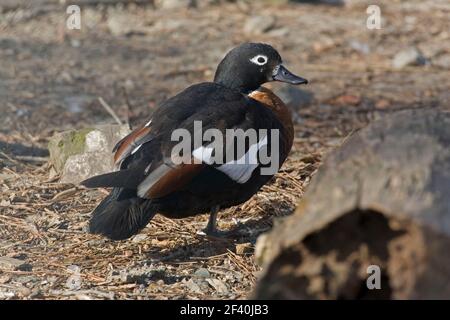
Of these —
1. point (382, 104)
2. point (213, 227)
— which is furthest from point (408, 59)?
point (213, 227)

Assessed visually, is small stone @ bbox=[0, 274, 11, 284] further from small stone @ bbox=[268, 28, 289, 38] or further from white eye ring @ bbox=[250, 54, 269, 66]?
small stone @ bbox=[268, 28, 289, 38]

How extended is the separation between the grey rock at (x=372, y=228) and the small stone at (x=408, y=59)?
6.70m

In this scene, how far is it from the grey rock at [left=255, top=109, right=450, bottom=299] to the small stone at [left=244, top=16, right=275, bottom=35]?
7784 millimetres

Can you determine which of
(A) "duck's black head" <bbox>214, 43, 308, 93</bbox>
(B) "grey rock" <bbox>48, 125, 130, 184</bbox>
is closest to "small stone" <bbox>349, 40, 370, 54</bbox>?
(A) "duck's black head" <bbox>214, 43, 308, 93</bbox>

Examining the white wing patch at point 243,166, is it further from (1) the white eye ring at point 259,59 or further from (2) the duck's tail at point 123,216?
(1) the white eye ring at point 259,59

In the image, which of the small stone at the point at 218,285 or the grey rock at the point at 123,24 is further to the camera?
the grey rock at the point at 123,24

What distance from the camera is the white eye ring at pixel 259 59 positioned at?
6.01m

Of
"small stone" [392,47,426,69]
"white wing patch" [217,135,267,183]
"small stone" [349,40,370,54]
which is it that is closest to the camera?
"white wing patch" [217,135,267,183]

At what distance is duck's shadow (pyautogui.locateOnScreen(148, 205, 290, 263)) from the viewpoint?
505cm

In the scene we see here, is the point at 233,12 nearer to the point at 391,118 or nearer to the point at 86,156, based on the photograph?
the point at 86,156

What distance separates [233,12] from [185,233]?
6.82 m

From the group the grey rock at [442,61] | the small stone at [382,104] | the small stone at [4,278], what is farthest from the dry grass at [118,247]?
the grey rock at [442,61]

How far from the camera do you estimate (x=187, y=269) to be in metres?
4.88

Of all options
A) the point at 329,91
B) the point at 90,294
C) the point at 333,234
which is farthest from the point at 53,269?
the point at 329,91
